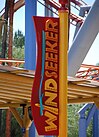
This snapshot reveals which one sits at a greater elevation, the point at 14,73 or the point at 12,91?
the point at 14,73

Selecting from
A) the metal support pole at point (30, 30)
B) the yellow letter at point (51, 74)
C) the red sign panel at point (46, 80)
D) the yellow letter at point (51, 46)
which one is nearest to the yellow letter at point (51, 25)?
the red sign panel at point (46, 80)

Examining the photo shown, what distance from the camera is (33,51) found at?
839 centimetres

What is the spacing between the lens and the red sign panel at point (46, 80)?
330 cm

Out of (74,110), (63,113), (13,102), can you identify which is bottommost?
(74,110)

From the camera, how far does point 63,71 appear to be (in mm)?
3240

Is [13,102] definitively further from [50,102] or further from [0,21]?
[50,102]

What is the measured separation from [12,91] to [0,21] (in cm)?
203

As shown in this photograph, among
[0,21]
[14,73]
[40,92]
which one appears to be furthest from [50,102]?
[0,21]

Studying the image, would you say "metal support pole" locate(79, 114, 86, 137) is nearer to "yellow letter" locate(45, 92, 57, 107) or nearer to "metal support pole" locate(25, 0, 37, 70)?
"metal support pole" locate(25, 0, 37, 70)

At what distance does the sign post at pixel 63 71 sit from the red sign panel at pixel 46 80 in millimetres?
54

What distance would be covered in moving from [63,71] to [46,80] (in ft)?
0.70

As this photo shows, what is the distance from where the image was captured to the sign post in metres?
3.14

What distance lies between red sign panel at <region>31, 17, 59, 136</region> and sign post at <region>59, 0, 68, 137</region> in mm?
54

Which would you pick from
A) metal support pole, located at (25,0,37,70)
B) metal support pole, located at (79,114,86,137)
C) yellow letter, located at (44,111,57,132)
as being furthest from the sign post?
metal support pole, located at (79,114,86,137)
